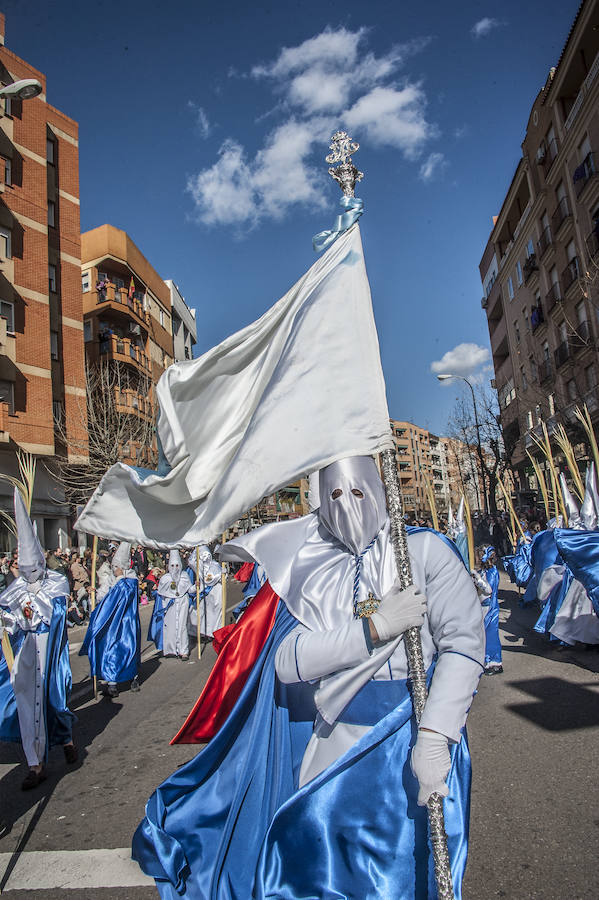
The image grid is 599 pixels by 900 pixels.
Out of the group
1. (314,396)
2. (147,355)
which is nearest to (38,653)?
(314,396)

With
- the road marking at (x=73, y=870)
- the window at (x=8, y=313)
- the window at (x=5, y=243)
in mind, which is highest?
the window at (x=5, y=243)

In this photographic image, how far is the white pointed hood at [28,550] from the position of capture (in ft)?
18.3

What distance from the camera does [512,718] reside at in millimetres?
6105

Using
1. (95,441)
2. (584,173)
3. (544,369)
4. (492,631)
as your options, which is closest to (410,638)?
(492,631)

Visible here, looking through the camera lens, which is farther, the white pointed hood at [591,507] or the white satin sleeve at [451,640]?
the white pointed hood at [591,507]

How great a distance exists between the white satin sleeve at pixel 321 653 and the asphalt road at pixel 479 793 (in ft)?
5.98

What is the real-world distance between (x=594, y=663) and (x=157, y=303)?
3904cm

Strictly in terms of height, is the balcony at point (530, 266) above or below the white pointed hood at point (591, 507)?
above

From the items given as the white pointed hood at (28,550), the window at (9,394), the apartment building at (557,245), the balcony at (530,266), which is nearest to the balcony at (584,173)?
the apartment building at (557,245)

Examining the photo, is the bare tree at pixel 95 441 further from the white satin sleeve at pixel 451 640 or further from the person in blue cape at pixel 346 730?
the white satin sleeve at pixel 451 640

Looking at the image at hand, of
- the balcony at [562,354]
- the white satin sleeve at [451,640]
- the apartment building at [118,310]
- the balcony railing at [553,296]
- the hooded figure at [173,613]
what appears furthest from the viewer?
the apartment building at [118,310]

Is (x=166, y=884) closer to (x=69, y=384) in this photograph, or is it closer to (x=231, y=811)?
(x=231, y=811)

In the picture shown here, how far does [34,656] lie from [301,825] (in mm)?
4404

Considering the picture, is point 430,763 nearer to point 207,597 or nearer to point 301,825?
point 301,825
